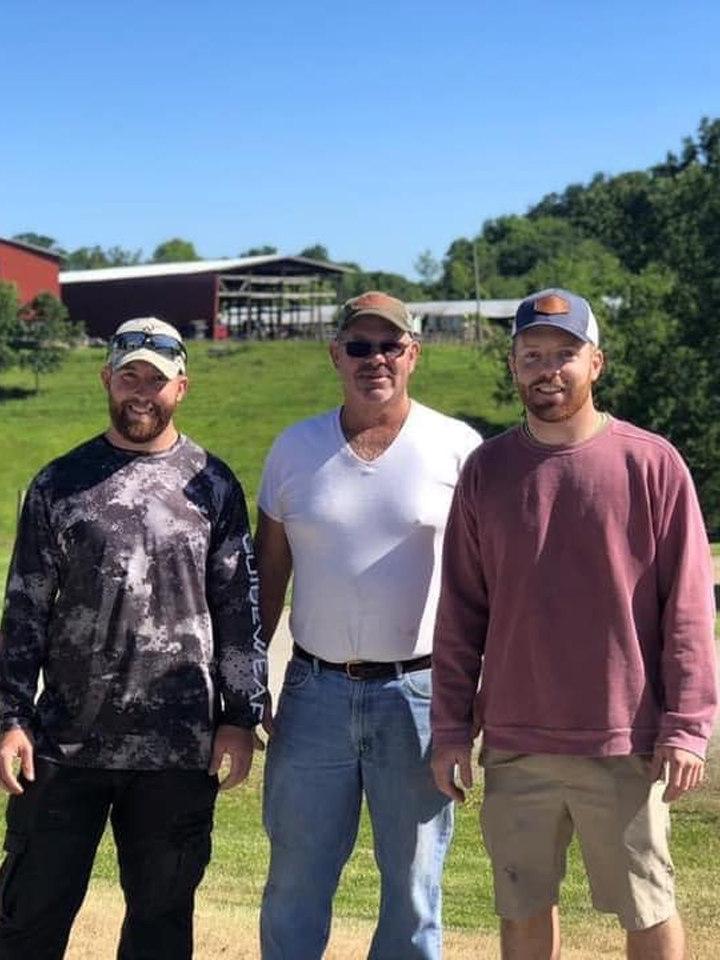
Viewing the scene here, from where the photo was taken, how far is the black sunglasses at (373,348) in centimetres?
374

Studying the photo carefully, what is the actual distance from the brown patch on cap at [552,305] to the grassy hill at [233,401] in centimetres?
2943

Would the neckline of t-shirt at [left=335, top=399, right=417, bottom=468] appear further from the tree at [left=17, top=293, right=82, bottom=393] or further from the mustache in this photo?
the tree at [left=17, top=293, right=82, bottom=393]

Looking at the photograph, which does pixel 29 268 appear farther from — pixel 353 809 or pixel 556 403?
pixel 556 403

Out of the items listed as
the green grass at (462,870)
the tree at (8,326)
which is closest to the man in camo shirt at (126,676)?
the green grass at (462,870)

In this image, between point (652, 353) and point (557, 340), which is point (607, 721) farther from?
point (652, 353)

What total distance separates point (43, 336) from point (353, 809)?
169 feet

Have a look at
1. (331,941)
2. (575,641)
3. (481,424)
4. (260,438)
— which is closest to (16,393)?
(260,438)

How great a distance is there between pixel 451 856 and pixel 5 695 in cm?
375

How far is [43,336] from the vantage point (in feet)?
175

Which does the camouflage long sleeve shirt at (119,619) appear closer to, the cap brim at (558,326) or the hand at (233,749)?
the hand at (233,749)

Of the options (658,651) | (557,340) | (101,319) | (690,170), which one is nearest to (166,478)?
(557,340)

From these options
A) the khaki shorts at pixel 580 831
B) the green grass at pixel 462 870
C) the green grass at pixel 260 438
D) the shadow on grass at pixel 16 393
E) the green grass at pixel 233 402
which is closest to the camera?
the khaki shorts at pixel 580 831

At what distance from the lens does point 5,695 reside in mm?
3586

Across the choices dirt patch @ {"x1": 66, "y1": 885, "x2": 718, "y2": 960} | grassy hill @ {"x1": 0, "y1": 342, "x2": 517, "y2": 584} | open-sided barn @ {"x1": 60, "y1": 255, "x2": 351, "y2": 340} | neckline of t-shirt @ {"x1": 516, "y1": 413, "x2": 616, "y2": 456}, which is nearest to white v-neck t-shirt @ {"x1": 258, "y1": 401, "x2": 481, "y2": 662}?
neckline of t-shirt @ {"x1": 516, "y1": 413, "x2": 616, "y2": 456}
